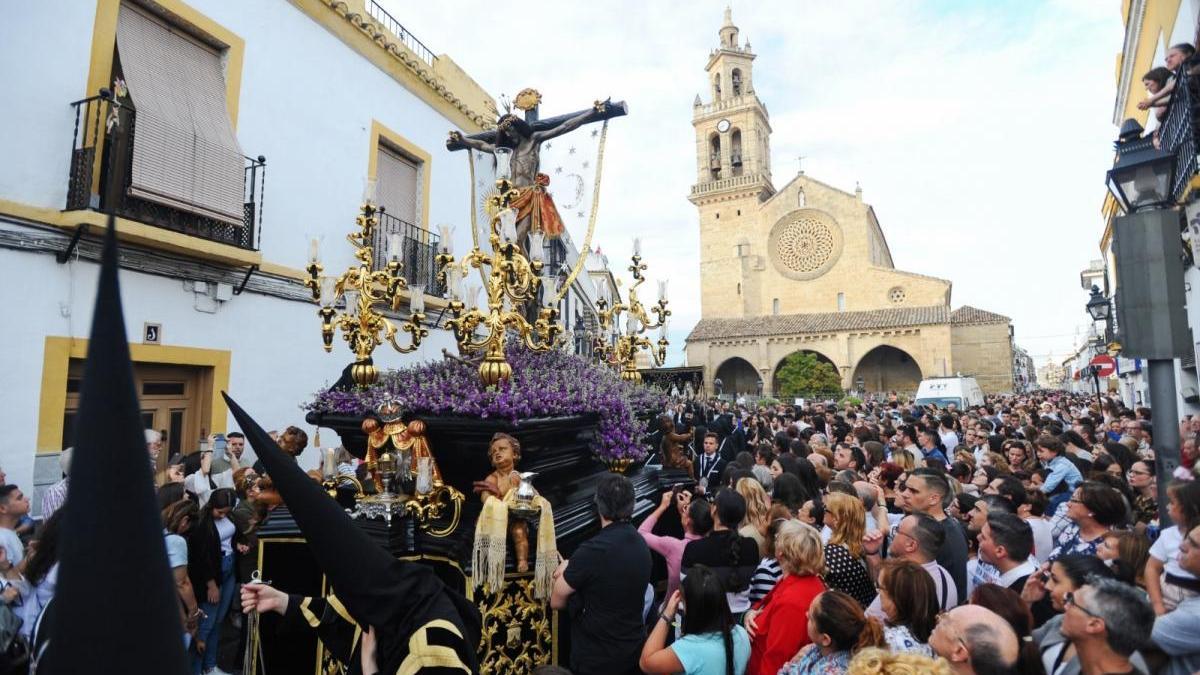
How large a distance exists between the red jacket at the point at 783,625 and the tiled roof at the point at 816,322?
39.3m

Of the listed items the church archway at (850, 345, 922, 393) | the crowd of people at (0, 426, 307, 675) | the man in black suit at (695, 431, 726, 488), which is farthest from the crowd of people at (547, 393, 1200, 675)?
the church archway at (850, 345, 922, 393)

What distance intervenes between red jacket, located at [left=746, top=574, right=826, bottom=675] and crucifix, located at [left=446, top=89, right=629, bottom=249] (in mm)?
3580

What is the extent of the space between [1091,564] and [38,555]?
189 inches

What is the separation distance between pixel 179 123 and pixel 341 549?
7358 mm

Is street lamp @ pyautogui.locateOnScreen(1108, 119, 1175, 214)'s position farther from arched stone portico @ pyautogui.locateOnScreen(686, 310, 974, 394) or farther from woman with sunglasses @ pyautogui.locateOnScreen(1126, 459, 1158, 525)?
arched stone portico @ pyautogui.locateOnScreen(686, 310, 974, 394)

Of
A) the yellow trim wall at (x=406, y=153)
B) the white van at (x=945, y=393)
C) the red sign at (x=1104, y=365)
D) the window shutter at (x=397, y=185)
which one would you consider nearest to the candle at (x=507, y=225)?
the yellow trim wall at (x=406, y=153)

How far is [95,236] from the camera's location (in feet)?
21.6

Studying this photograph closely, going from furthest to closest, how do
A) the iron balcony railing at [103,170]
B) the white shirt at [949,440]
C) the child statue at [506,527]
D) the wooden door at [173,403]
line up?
1. the white shirt at [949,440]
2. the wooden door at [173,403]
3. the iron balcony railing at [103,170]
4. the child statue at [506,527]

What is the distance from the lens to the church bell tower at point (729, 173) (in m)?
45.6

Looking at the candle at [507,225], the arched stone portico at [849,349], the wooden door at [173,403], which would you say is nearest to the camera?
the candle at [507,225]

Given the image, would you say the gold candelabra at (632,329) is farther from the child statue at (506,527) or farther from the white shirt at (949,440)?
the white shirt at (949,440)

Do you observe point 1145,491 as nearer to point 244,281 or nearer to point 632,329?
point 632,329

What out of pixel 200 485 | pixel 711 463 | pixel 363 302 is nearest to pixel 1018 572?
pixel 363 302

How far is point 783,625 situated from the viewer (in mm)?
2879
